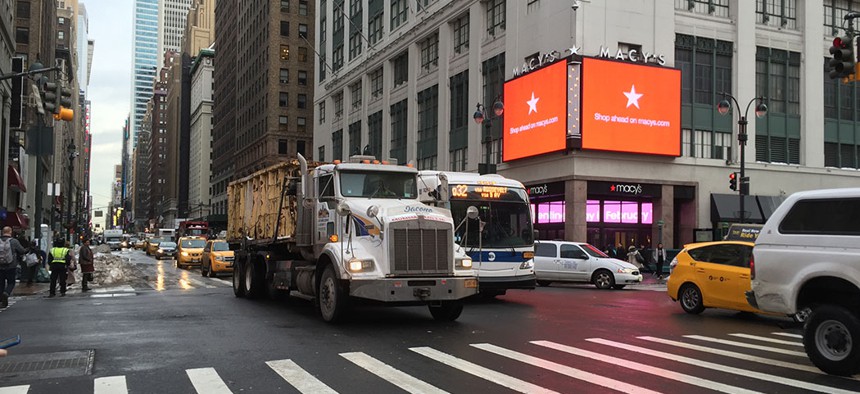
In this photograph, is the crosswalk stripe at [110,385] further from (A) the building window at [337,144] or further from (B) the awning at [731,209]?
(A) the building window at [337,144]

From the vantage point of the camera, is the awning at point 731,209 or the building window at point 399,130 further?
the building window at point 399,130

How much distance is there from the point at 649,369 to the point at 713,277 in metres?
6.95

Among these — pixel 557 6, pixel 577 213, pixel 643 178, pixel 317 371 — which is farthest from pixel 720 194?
pixel 317 371

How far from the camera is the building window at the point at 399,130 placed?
5197cm

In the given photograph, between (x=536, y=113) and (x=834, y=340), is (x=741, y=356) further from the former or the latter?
(x=536, y=113)

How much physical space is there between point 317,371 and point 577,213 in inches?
1011

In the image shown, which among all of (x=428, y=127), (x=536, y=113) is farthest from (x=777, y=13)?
(x=428, y=127)

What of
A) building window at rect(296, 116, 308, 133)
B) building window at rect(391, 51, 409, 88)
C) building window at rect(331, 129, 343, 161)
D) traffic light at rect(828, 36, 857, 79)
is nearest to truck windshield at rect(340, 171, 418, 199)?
traffic light at rect(828, 36, 857, 79)

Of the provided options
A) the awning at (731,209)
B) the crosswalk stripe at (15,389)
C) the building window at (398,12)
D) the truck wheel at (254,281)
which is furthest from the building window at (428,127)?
the crosswalk stripe at (15,389)

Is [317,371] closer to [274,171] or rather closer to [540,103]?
[274,171]

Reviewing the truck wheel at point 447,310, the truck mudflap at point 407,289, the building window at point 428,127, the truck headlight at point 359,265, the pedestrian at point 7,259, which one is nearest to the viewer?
the truck mudflap at point 407,289

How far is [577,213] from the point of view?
32438 millimetres

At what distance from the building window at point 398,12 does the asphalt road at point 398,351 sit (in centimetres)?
3971

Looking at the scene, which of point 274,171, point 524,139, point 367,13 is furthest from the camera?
point 367,13
